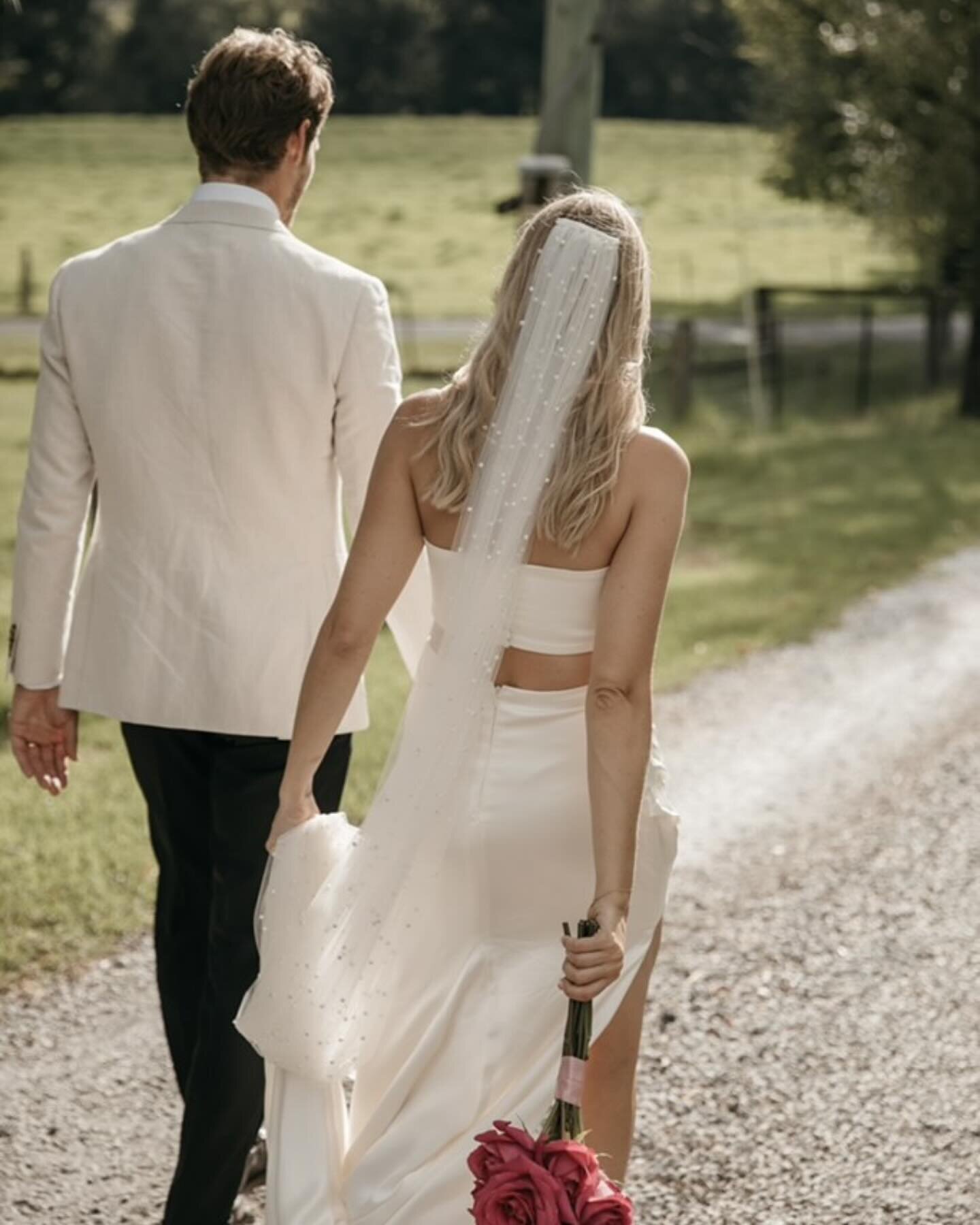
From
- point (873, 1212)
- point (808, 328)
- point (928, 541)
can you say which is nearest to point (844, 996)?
point (873, 1212)

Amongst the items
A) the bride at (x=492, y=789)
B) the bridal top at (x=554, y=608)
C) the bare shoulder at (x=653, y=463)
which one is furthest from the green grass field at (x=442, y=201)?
the bridal top at (x=554, y=608)

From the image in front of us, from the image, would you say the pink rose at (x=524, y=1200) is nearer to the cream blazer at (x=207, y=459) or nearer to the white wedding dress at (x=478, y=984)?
the white wedding dress at (x=478, y=984)

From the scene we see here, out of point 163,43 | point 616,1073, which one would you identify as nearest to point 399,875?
point 616,1073

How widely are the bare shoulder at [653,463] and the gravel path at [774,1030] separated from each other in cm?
177

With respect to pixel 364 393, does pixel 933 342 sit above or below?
below

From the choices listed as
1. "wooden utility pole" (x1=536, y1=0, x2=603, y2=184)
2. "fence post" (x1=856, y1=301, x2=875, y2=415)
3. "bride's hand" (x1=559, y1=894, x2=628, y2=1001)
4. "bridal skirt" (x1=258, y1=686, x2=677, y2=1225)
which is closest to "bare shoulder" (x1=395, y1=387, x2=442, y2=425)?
"bridal skirt" (x1=258, y1=686, x2=677, y2=1225)

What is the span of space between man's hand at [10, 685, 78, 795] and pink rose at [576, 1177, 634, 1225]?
5.01 feet

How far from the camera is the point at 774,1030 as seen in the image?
4727 mm

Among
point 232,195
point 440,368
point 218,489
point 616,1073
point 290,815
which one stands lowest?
point 440,368

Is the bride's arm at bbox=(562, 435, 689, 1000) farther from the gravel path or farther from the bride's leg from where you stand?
the gravel path

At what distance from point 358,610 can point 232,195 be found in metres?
Result: 0.85

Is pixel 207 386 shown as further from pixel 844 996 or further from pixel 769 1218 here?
pixel 844 996

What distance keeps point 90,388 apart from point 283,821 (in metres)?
0.91

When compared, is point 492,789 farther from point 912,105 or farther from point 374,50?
point 912,105
